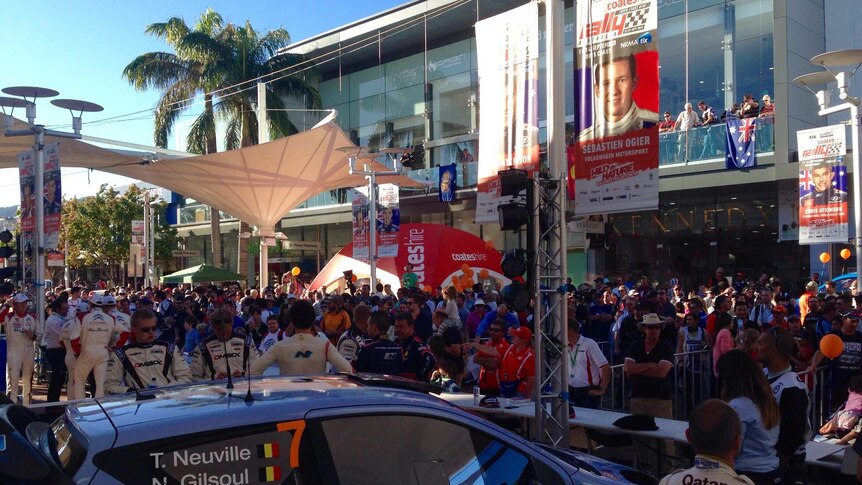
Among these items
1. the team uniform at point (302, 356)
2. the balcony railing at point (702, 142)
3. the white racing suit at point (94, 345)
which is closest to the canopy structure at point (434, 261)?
the balcony railing at point (702, 142)

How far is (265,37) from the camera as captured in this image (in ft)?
114

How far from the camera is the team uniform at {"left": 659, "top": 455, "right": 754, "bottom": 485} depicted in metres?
3.20

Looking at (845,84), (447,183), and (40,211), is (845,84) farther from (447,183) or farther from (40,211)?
(447,183)

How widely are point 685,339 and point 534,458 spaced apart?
865 centimetres

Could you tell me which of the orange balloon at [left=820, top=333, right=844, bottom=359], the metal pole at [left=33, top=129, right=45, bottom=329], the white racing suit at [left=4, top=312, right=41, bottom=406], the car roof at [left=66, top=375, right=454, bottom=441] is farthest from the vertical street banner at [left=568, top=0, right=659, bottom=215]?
the metal pole at [left=33, top=129, right=45, bottom=329]

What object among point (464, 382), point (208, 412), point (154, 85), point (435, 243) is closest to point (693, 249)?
point (435, 243)

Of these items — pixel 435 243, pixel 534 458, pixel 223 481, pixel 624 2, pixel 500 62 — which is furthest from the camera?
pixel 435 243

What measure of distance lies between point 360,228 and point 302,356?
1593 centimetres

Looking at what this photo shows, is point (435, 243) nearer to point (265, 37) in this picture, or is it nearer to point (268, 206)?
point (268, 206)

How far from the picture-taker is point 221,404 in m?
3.59

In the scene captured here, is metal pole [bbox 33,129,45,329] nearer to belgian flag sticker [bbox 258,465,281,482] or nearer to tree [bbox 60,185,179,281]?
belgian flag sticker [bbox 258,465,281,482]

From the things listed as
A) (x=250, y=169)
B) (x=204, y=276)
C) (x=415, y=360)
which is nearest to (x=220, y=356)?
(x=415, y=360)

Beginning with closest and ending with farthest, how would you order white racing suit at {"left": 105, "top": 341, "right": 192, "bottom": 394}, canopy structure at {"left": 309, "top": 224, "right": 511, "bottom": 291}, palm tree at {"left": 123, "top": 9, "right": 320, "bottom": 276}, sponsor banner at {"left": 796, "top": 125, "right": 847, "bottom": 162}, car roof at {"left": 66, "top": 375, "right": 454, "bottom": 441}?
1. car roof at {"left": 66, "top": 375, "right": 454, "bottom": 441}
2. white racing suit at {"left": 105, "top": 341, "right": 192, "bottom": 394}
3. sponsor banner at {"left": 796, "top": 125, "right": 847, "bottom": 162}
4. canopy structure at {"left": 309, "top": 224, "right": 511, "bottom": 291}
5. palm tree at {"left": 123, "top": 9, "right": 320, "bottom": 276}

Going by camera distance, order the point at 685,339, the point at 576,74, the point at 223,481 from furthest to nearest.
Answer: the point at 685,339, the point at 576,74, the point at 223,481
